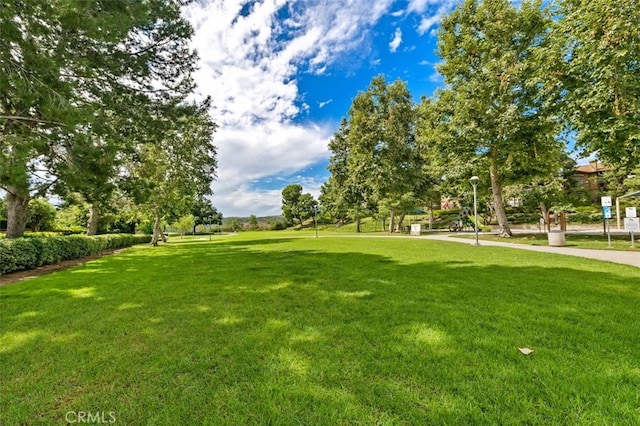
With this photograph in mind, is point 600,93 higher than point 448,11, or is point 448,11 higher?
point 448,11

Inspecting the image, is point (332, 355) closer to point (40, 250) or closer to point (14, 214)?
point (40, 250)

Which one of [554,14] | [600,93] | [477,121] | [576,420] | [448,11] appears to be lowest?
[576,420]

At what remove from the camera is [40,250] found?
33.9 feet

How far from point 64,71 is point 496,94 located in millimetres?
18598

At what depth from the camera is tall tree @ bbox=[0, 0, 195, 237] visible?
226 inches

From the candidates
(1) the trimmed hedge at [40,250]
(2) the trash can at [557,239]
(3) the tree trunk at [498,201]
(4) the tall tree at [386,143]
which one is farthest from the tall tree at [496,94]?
(1) the trimmed hedge at [40,250]

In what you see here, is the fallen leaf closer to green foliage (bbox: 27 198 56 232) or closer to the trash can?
the trash can

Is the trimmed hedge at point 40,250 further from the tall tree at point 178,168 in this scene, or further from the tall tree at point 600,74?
the tall tree at point 600,74

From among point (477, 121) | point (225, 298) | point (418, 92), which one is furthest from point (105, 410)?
point (418, 92)

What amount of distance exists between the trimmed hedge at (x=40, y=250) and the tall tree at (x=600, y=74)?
2003cm

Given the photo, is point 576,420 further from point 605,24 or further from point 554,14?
point 554,14

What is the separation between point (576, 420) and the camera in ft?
5.85

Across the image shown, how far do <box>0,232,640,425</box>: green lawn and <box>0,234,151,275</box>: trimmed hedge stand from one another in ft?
17.6

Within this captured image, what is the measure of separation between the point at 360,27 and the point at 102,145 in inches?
473
